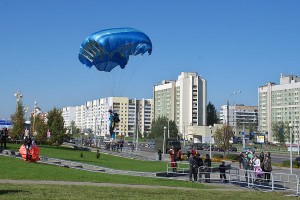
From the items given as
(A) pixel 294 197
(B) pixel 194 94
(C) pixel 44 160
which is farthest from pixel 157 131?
(A) pixel 294 197

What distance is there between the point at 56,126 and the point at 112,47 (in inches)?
1388

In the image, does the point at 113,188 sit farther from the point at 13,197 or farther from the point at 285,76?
the point at 285,76

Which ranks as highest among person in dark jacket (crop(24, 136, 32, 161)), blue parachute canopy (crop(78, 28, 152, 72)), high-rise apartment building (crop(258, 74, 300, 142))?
high-rise apartment building (crop(258, 74, 300, 142))

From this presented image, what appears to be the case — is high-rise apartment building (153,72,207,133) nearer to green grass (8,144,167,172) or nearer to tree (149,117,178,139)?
tree (149,117,178,139)

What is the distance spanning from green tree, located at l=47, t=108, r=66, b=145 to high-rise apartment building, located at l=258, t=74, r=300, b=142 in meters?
106

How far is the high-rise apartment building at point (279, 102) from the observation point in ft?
506

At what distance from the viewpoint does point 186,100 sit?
158 m

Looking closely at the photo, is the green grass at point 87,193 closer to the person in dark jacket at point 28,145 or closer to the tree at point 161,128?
the person in dark jacket at point 28,145

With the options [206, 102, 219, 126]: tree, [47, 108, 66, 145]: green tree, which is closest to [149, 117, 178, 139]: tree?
[206, 102, 219, 126]: tree

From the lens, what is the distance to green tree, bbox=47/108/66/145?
57781 millimetres

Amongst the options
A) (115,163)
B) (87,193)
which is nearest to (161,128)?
(115,163)

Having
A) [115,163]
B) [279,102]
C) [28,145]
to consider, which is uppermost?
[279,102]

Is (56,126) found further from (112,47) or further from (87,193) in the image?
(87,193)

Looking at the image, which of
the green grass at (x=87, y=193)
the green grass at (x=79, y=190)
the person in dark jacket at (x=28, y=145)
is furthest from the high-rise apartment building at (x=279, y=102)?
the green grass at (x=87, y=193)
